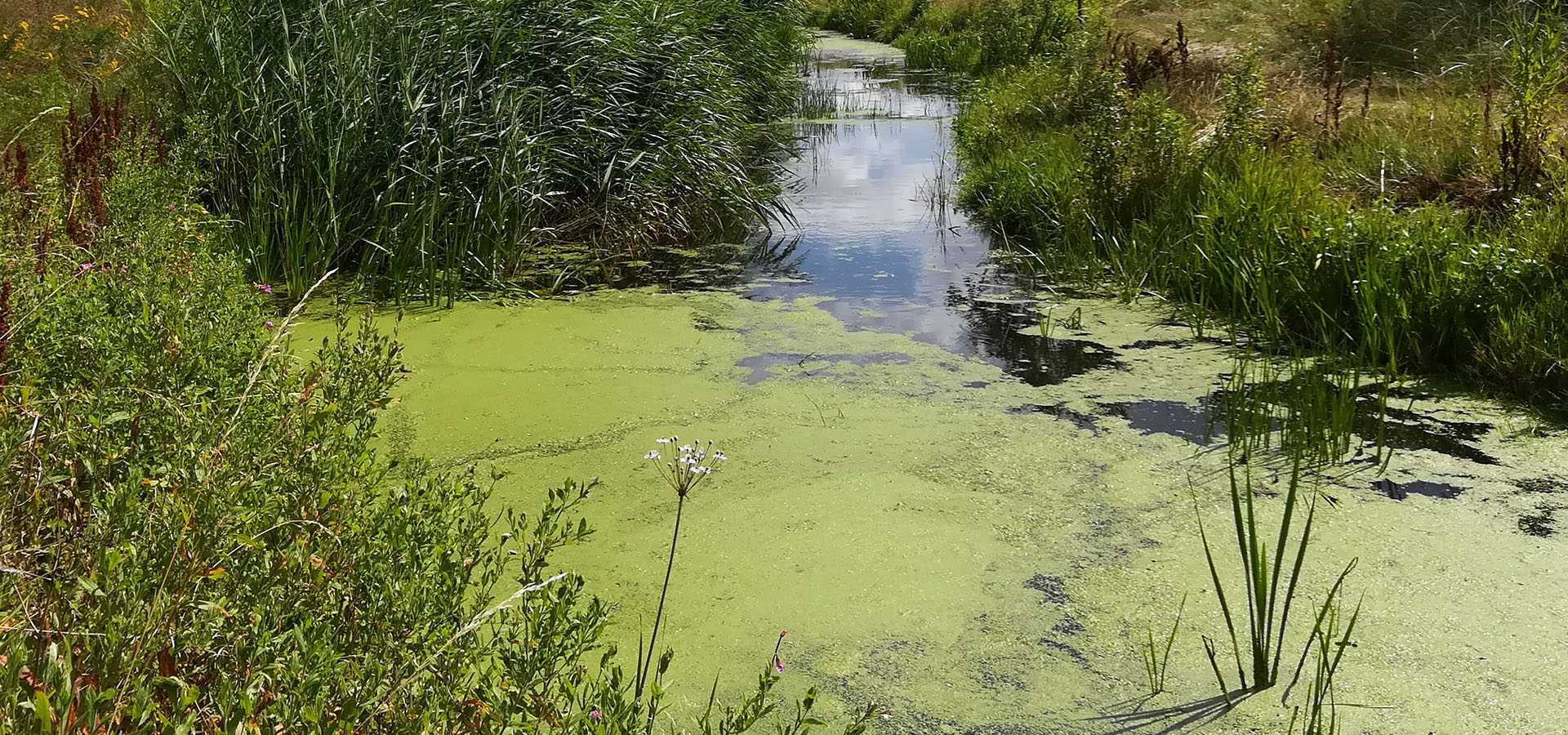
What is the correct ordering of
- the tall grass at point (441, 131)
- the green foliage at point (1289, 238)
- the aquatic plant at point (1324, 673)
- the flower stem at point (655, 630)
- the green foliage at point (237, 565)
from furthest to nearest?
the tall grass at point (441, 131)
the green foliage at point (1289, 238)
the aquatic plant at point (1324, 673)
the flower stem at point (655, 630)
the green foliage at point (237, 565)

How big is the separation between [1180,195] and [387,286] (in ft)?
9.97

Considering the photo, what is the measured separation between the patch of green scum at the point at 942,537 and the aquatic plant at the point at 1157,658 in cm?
2

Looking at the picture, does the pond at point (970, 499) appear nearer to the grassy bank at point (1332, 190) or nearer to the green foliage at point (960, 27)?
the grassy bank at point (1332, 190)

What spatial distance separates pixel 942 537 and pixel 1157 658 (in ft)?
1.84

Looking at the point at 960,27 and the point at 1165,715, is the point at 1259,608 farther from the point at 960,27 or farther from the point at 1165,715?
the point at 960,27

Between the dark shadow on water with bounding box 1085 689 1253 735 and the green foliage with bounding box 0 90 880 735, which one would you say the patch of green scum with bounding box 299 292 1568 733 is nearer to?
the dark shadow on water with bounding box 1085 689 1253 735

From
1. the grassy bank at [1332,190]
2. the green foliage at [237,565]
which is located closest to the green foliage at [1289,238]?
the grassy bank at [1332,190]

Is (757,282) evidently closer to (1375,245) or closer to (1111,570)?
(1375,245)

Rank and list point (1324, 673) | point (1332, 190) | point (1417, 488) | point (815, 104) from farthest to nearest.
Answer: point (815, 104) → point (1332, 190) → point (1417, 488) → point (1324, 673)

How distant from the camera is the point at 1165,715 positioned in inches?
69.4

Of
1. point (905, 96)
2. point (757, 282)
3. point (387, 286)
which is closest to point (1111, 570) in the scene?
point (757, 282)

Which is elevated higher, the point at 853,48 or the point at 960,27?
the point at 960,27

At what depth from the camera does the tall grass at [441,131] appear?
401 centimetres

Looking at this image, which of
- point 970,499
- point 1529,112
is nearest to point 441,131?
point 970,499
